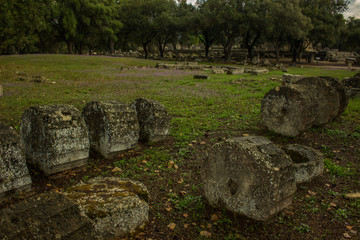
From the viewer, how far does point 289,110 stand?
23.2 ft

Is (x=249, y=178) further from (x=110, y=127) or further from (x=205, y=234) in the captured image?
(x=110, y=127)

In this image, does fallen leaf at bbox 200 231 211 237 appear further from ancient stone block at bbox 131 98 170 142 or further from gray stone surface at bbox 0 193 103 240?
ancient stone block at bbox 131 98 170 142

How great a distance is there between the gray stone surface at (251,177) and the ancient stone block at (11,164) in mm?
3053

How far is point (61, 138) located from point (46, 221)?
2.46 m

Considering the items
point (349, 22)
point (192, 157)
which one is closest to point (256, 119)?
point (192, 157)

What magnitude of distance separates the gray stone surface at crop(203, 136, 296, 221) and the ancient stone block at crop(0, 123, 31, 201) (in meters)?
3.05

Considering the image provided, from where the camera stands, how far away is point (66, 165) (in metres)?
5.02

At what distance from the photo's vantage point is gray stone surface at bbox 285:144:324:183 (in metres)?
5.00

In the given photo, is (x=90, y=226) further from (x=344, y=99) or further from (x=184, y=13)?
(x=184, y=13)

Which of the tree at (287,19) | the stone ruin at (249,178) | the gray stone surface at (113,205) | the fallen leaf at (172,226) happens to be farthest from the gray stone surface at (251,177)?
the tree at (287,19)

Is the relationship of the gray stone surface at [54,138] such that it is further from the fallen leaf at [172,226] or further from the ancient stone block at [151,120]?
the fallen leaf at [172,226]

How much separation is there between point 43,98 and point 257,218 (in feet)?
35.8

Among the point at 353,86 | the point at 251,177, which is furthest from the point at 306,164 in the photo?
the point at 353,86

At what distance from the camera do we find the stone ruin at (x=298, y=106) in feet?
22.8
